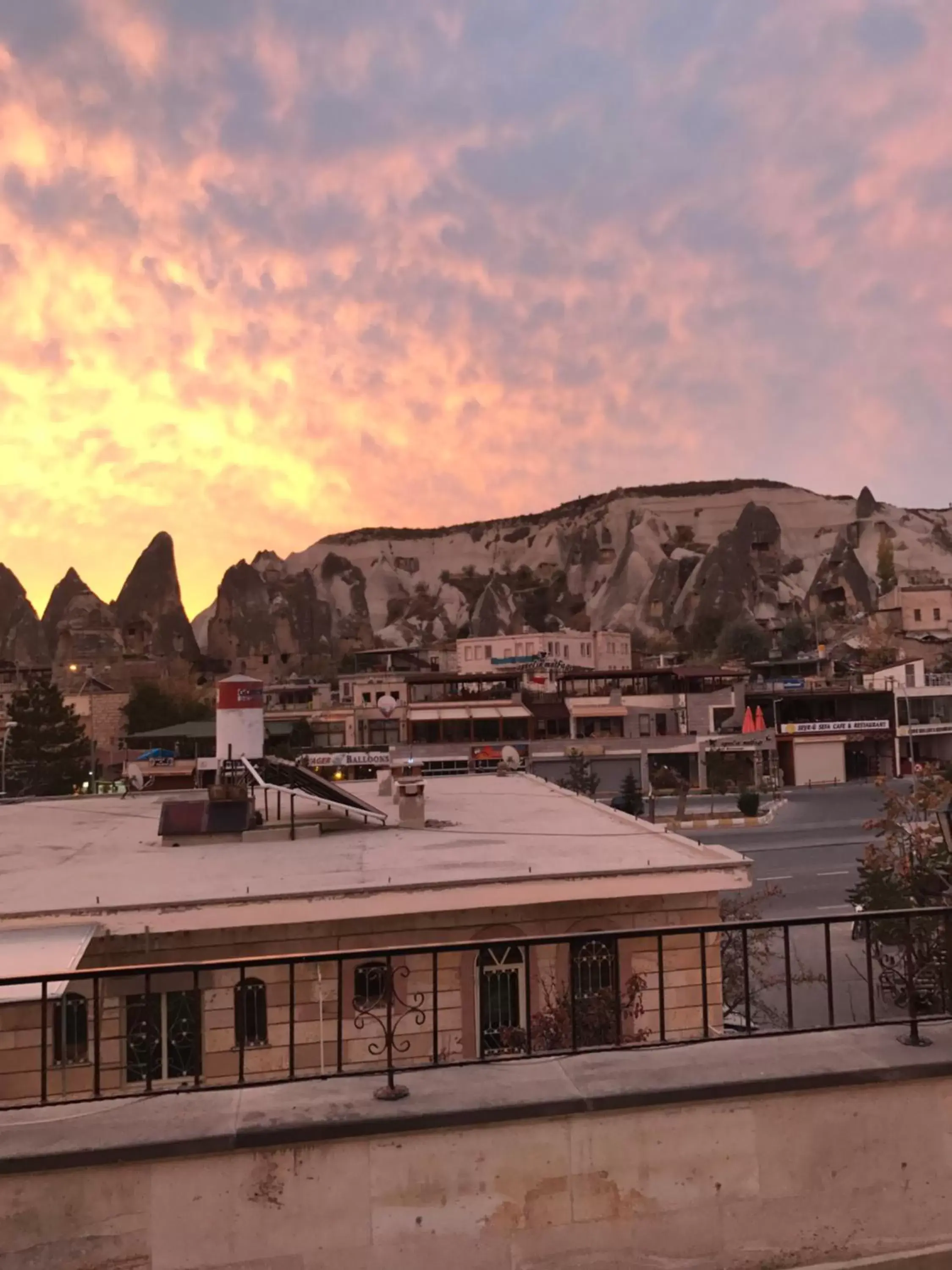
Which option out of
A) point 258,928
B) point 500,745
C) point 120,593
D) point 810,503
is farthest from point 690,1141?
point 810,503

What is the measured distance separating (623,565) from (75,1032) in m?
107

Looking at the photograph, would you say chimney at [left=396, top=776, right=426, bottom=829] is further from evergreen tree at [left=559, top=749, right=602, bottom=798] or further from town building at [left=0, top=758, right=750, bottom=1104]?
evergreen tree at [left=559, top=749, right=602, bottom=798]

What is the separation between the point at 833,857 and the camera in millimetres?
26781

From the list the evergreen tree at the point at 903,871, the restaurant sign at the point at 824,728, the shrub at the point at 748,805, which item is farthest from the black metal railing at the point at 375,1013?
the restaurant sign at the point at 824,728

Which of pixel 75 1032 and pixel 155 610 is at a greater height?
pixel 155 610

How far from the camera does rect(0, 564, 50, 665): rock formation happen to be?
3814 inches

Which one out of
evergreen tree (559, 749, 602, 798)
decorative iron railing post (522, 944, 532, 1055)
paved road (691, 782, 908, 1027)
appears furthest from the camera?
evergreen tree (559, 749, 602, 798)

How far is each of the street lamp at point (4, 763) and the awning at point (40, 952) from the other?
117 ft

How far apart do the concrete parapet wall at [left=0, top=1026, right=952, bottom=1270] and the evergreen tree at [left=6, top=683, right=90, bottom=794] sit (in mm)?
46981

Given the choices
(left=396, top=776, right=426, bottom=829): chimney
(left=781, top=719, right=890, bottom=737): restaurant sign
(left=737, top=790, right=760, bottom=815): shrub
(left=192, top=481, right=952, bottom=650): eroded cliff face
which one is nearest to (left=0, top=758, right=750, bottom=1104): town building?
(left=396, top=776, right=426, bottom=829): chimney

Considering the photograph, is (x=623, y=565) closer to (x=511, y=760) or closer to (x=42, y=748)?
(x=42, y=748)

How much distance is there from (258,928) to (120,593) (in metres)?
102

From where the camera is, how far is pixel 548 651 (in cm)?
6944

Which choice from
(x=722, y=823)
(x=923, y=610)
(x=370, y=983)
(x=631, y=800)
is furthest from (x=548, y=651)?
(x=370, y=983)
